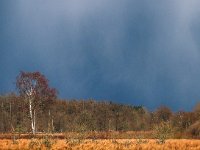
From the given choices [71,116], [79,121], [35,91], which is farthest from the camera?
[71,116]

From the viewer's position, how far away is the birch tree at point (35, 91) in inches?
2840

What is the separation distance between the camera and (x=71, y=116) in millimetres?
151875

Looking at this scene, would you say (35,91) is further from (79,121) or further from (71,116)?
(71,116)

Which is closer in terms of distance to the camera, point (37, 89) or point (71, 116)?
point (37, 89)

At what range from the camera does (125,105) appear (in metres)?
176

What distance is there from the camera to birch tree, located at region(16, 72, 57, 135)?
72.1m

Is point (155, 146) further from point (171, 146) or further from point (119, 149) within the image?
point (119, 149)

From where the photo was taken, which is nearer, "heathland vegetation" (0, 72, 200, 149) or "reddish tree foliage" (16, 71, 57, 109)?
"heathland vegetation" (0, 72, 200, 149)

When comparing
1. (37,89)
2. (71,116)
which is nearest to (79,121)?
(37,89)

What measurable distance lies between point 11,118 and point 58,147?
315 ft

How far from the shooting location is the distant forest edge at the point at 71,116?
7244 cm

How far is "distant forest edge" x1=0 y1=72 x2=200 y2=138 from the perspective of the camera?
72438 millimetres

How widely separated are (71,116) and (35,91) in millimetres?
80554

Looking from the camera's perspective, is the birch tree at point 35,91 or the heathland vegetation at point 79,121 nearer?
the heathland vegetation at point 79,121
